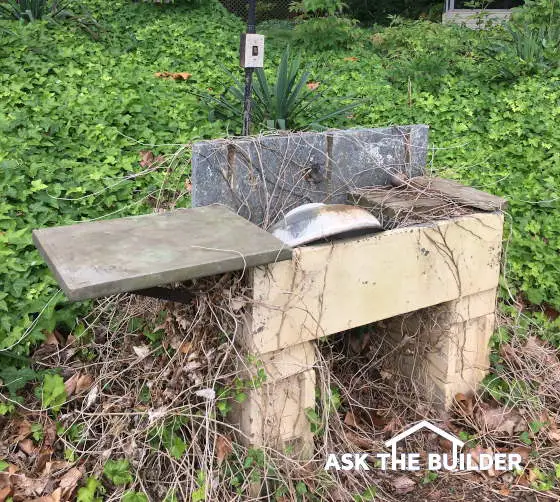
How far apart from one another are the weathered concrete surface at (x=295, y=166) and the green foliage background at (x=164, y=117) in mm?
555

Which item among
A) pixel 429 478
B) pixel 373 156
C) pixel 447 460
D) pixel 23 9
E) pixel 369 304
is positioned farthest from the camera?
pixel 23 9

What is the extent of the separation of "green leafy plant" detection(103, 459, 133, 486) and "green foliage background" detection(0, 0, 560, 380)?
0.63 m

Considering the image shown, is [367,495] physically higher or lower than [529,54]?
lower

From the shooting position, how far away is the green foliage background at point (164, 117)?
3.11 m

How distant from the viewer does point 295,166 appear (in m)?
2.83

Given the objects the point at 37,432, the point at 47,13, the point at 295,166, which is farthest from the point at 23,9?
the point at 37,432

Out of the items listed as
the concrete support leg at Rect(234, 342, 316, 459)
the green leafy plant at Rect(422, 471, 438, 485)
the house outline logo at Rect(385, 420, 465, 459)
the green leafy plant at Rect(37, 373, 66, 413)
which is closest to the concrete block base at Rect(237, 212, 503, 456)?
the concrete support leg at Rect(234, 342, 316, 459)

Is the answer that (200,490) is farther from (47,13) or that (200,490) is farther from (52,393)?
(47,13)

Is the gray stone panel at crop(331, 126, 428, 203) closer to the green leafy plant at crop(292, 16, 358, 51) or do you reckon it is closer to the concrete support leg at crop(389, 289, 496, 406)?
the concrete support leg at crop(389, 289, 496, 406)

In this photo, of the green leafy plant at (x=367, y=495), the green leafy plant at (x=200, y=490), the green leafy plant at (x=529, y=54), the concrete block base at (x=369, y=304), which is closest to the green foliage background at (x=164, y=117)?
the green leafy plant at (x=529, y=54)

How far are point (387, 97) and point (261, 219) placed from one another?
2912 mm

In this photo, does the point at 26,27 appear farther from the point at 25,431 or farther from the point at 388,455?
the point at 388,455

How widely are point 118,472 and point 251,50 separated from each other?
7.39 feet

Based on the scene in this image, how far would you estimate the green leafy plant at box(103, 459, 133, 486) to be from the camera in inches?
87.5
